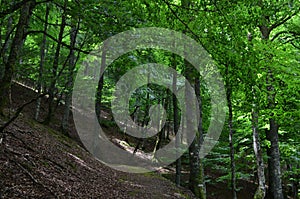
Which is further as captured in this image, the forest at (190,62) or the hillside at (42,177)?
the hillside at (42,177)

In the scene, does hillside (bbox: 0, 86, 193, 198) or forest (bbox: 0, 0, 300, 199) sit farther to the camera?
hillside (bbox: 0, 86, 193, 198)

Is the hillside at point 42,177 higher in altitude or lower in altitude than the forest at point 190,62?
lower

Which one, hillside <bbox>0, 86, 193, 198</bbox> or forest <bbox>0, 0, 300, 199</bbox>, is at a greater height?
forest <bbox>0, 0, 300, 199</bbox>

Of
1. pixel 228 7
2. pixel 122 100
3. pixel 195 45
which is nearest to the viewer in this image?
pixel 228 7

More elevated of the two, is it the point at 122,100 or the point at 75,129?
the point at 122,100

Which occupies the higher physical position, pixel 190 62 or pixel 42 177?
pixel 190 62

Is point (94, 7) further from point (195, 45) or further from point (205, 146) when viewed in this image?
point (205, 146)

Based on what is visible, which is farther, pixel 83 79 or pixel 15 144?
pixel 83 79

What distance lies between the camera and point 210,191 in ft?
59.2

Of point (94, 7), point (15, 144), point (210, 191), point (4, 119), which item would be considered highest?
point (94, 7)

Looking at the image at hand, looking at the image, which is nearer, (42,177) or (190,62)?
(42,177)

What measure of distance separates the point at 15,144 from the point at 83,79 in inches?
453

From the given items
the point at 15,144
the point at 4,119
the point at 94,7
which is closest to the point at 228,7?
the point at 94,7

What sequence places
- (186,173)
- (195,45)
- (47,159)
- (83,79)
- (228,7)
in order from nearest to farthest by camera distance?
(228,7)
(195,45)
(47,159)
(83,79)
(186,173)
